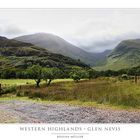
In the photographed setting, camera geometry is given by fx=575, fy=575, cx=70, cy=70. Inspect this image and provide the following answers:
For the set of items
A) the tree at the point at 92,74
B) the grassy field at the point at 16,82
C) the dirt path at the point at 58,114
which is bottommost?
the dirt path at the point at 58,114

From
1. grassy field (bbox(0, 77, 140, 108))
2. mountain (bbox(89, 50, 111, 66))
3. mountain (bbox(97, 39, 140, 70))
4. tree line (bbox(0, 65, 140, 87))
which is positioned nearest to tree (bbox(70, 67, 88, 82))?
tree line (bbox(0, 65, 140, 87))

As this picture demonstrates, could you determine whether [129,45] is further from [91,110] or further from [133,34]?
[91,110]

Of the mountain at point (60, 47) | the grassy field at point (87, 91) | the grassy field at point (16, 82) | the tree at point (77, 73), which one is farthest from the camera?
the tree at point (77, 73)

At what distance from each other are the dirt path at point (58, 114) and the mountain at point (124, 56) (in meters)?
1.44

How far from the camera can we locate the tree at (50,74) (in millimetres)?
17188

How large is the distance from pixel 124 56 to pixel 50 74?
2303 mm

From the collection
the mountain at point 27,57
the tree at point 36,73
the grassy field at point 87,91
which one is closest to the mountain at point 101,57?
the mountain at point 27,57

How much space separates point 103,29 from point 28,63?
8.09 feet

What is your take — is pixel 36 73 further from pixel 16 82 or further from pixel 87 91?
pixel 87 91

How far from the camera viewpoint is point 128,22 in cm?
1680

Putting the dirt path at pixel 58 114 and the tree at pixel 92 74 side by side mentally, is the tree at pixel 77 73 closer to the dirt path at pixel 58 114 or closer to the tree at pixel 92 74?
the tree at pixel 92 74

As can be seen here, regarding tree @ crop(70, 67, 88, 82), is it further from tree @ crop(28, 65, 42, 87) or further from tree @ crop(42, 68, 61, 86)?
tree @ crop(28, 65, 42, 87)

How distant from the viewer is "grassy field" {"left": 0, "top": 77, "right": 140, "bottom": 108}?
17000 millimetres

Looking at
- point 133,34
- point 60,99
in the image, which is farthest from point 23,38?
point 133,34
